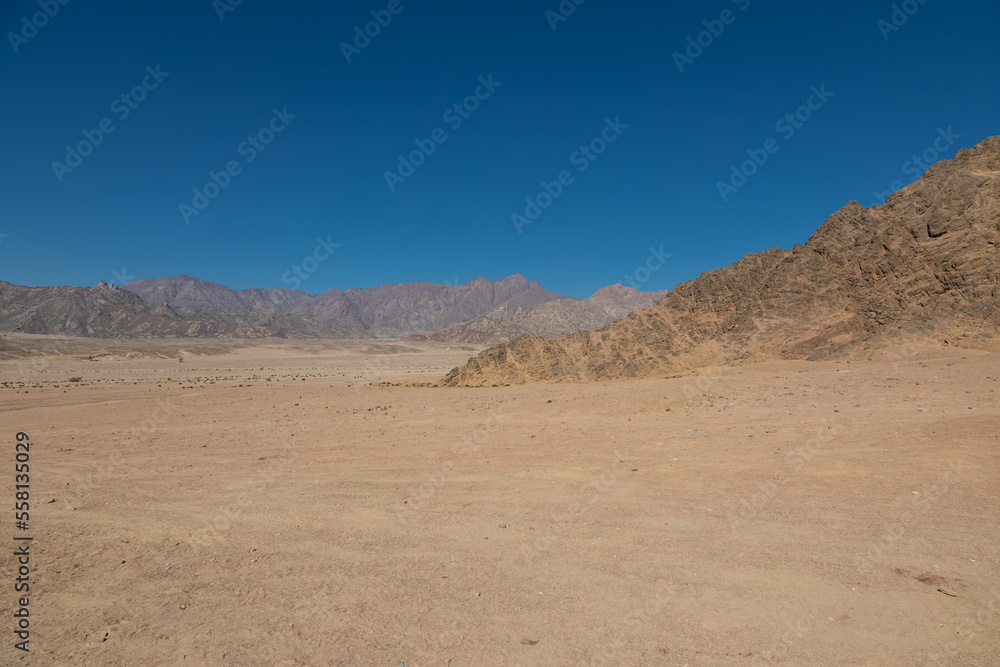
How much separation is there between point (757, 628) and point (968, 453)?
7.25 meters

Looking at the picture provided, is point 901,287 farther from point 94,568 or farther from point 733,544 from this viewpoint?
point 94,568

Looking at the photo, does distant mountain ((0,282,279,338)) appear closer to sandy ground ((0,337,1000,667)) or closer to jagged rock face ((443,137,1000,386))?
jagged rock face ((443,137,1000,386))

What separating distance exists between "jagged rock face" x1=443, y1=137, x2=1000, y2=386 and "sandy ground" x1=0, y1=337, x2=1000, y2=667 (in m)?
13.1

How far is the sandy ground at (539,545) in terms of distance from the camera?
13.5ft

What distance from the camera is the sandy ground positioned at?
4.12m

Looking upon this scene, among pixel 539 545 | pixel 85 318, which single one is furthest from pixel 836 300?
pixel 85 318

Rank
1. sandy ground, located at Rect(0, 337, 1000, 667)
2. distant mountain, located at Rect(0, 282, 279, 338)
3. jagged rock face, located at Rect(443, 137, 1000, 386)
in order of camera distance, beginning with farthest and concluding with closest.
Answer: distant mountain, located at Rect(0, 282, 279, 338) → jagged rock face, located at Rect(443, 137, 1000, 386) → sandy ground, located at Rect(0, 337, 1000, 667)

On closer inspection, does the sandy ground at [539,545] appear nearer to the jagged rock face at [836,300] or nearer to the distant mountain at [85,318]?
the jagged rock face at [836,300]

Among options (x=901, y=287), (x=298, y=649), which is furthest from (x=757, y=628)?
(x=901, y=287)

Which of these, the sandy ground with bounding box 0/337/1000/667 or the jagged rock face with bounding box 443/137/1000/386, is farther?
the jagged rock face with bounding box 443/137/1000/386

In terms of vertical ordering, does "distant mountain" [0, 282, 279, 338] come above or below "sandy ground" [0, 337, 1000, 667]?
above

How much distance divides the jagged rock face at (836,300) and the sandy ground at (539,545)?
42.8 ft

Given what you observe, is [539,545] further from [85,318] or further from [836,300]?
[85,318]

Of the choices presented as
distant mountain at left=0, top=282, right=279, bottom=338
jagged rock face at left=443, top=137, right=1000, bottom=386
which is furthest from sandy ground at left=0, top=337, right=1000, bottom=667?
distant mountain at left=0, top=282, right=279, bottom=338
